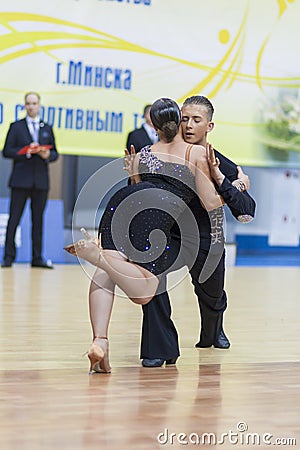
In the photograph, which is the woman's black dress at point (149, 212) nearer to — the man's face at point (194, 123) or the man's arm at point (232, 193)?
the man's arm at point (232, 193)

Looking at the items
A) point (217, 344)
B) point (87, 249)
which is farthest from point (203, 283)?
point (87, 249)

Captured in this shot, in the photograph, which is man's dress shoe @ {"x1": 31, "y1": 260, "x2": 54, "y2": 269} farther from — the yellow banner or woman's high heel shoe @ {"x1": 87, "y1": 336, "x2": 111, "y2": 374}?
woman's high heel shoe @ {"x1": 87, "y1": 336, "x2": 111, "y2": 374}

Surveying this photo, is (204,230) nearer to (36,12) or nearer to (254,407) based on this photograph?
(254,407)

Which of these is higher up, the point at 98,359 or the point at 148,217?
the point at 148,217

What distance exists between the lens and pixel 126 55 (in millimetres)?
11172

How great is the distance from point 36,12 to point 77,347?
6085 mm

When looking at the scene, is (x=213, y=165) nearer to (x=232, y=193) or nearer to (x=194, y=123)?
(x=232, y=193)

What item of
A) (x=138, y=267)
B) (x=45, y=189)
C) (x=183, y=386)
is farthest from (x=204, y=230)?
(x=45, y=189)

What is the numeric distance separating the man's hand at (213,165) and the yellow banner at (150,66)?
6.02 m

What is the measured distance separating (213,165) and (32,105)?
5.60 meters

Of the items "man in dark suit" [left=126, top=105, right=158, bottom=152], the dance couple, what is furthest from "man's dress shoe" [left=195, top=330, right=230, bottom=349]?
"man in dark suit" [left=126, top=105, right=158, bottom=152]

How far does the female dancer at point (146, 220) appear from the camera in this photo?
15.5 feet

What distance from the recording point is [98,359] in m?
4.63

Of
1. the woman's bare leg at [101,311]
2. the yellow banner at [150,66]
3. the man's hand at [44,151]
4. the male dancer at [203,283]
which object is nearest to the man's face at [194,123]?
the male dancer at [203,283]
